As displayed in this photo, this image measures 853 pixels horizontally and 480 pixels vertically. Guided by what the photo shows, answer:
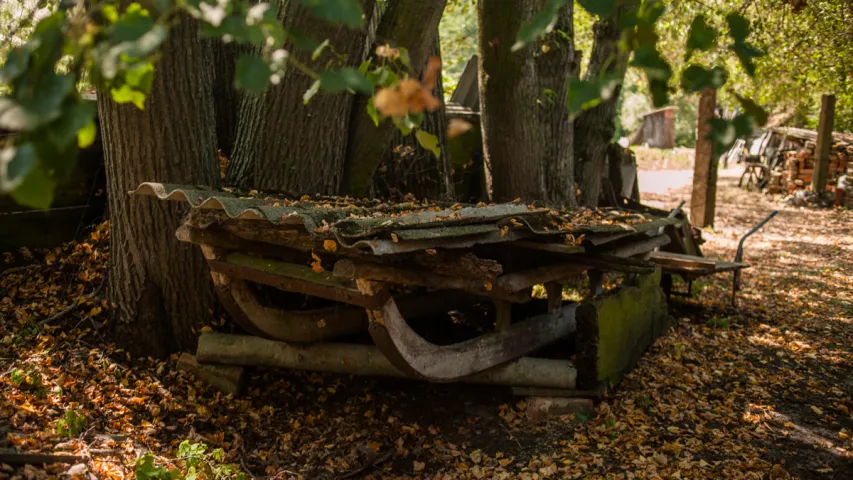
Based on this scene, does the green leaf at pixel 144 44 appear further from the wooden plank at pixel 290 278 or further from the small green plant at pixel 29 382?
the small green plant at pixel 29 382

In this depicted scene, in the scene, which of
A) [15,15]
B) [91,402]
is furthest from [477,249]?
[15,15]

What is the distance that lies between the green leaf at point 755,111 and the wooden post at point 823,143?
536 inches

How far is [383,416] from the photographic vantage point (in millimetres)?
4996

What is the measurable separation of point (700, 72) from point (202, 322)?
453 cm

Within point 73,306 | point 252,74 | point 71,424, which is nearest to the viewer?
point 252,74

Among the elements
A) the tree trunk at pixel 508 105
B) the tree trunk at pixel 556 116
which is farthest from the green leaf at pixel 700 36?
the tree trunk at pixel 556 116

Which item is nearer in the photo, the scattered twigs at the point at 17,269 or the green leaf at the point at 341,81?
the green leaf at the point at 341,81

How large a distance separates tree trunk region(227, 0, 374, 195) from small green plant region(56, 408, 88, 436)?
2082 mm

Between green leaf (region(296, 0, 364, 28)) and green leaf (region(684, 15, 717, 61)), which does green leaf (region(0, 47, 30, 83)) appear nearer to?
green leaf (region(296, 0, 364, 28))

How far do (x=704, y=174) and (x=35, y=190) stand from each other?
453 inches

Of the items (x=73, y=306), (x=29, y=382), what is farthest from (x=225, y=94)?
(x=29, y=382)

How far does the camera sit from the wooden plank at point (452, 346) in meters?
4.00

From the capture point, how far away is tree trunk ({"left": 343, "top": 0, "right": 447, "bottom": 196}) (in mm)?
5289

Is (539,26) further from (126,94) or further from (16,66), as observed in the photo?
(16,66)
